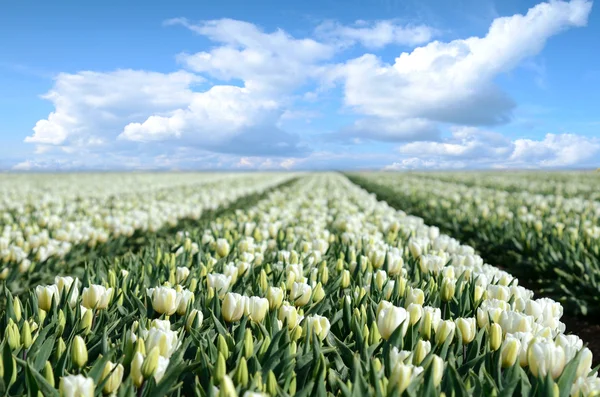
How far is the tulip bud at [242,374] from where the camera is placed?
1.78 meters

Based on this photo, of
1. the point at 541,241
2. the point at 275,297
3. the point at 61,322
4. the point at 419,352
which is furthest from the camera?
the point at 541,241

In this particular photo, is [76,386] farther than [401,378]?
No

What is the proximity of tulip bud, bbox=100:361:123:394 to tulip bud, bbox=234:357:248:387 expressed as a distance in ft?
1.35

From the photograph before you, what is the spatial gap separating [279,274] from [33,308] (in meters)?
1.43

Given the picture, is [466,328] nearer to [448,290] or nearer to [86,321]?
[448,290]

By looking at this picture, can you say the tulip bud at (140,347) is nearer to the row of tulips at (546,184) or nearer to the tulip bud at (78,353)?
the tulip bud at (78,353)

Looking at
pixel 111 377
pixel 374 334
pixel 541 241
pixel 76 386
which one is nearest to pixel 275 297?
pixel 374 334

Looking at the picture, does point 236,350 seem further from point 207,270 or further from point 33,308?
point 207,270

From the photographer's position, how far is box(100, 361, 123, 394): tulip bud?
68.9 inches

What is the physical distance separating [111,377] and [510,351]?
155 cm

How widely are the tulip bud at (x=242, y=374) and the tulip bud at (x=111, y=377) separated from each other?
41 cm

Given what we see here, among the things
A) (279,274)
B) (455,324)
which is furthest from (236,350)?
(279,274)

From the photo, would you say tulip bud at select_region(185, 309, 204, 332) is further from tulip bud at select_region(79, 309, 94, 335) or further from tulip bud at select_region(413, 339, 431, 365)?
tulip bud at select_region(413, 339, 431, 365)

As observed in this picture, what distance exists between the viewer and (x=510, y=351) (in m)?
2.03
